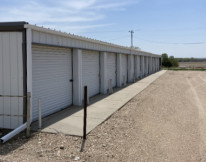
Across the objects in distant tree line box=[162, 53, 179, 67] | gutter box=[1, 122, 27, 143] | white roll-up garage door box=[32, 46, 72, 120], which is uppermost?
distant tree line box=[162, 53, 179, 67]

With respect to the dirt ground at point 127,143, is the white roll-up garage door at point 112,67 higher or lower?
higher

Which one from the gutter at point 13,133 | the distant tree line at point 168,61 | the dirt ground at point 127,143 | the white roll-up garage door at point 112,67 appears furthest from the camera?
→ the distant tree line at point 168,61

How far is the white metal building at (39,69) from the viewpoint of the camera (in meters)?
6.84

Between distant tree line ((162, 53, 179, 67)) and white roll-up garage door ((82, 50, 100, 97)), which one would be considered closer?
white roll-up garage door ((82, 50, 100, 97))

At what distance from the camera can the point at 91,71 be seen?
13.0 metres

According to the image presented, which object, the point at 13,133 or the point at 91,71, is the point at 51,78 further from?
the point at 91,71

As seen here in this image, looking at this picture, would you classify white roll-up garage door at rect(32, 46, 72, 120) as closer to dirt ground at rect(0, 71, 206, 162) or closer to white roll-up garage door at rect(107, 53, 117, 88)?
dirt ground at rect(0, 71, 206, 162)

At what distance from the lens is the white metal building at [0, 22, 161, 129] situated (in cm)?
684

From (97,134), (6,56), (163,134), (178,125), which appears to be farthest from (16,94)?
(178,125)

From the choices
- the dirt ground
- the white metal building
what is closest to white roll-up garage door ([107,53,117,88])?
the white metal building

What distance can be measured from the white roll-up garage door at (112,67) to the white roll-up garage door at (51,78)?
19.9ft

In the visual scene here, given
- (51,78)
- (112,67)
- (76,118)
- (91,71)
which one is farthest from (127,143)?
(112,67)

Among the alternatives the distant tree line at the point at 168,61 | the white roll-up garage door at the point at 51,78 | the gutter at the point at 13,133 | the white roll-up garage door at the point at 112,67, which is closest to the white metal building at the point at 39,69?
the white roll-up garage door at the point at 51,78

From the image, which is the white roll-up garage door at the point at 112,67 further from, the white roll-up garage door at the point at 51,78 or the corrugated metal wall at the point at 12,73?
the corrugated metal wall at the point at 12,73
